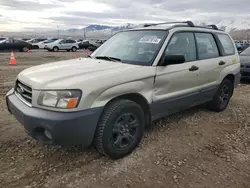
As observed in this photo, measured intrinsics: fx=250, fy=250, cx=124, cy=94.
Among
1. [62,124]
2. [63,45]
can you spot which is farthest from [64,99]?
[63,45]

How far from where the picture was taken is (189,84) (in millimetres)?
4176

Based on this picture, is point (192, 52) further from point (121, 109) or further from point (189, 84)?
point (121, 109)

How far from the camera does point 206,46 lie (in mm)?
4668

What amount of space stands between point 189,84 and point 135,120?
1.34m

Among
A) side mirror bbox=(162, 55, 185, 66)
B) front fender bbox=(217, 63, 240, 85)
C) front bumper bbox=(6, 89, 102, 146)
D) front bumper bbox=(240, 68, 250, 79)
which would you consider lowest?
front bumper bbox=(240, 68, 250, 79)

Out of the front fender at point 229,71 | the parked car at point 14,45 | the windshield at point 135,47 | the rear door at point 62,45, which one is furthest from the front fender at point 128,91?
the rear door at point 62,45

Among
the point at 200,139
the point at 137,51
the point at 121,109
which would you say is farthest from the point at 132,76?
the point at 200,139

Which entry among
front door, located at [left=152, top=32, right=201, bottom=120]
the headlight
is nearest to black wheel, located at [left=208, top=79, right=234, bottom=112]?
front door, located at [left=152, top=32, right=201, bottom=120]

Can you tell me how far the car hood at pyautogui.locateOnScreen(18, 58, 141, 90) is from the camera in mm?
2835

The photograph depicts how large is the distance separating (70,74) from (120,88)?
2.09 feet

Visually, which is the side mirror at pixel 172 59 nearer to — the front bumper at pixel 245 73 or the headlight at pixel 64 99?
the headlight at pixel 64 99

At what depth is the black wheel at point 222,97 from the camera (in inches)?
202

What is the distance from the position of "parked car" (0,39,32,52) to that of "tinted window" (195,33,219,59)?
25.0 metres

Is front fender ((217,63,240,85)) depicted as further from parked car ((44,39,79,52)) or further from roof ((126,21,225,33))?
parked car ((44,39,79,52))
